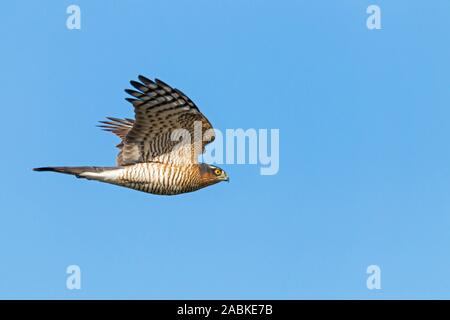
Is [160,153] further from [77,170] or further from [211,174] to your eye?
[77,170]

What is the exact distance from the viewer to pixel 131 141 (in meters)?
13.0

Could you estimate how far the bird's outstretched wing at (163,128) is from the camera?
12234 millimetres

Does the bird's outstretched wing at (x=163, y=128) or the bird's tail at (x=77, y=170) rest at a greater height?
the bird's outstretched wing at (x=163, y=128)

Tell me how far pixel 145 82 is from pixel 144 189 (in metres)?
1.73

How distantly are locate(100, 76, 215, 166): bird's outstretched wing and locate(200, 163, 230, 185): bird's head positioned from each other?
0.72 feet

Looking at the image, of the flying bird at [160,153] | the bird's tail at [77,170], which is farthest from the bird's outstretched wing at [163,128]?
the bird's tail at [77,170]

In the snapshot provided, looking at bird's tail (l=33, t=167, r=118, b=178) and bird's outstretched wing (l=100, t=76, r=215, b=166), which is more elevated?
bird's outstretched wing (l=100, t=76, r=215, b=166)

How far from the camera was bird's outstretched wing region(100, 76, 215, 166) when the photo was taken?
482 inches

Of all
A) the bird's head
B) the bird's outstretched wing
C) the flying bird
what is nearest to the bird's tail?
the flying bird

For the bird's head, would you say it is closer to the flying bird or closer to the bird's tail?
the flying bird

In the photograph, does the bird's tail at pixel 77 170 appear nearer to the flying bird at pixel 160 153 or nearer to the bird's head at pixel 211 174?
the flying bird at pixel 160 153

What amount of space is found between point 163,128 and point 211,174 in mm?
1070
